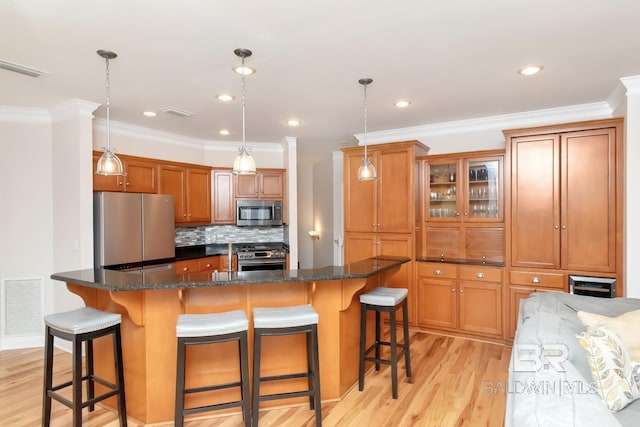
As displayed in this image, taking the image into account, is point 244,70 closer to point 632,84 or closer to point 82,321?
point 82,321

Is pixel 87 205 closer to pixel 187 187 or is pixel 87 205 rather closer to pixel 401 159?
pixel 187 187

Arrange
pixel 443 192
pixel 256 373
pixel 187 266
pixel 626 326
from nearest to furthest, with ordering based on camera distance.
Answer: pixel 626 326
pixel 256 373
pixel 443 192
pixel 187 266

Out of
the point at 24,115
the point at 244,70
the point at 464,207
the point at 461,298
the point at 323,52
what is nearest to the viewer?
the point at 323,52

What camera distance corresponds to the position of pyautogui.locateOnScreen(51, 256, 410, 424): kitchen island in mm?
2529

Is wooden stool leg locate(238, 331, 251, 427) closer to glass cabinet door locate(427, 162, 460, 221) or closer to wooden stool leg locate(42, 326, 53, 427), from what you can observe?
wooden stool leg locate(42, 326, 53, 427)

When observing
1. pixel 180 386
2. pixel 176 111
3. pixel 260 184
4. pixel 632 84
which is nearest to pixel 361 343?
pixel 180 386

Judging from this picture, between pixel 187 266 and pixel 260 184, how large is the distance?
1.67 meters

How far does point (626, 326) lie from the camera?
6.20ft

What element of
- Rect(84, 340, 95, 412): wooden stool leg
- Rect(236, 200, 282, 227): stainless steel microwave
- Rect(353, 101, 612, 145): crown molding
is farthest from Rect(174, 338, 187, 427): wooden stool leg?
Rect(353, 101, 612, 145): crown molding

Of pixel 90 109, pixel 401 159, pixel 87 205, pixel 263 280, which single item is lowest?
pixel 263 280

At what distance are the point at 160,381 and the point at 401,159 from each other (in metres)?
3.50

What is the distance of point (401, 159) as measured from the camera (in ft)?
15.2

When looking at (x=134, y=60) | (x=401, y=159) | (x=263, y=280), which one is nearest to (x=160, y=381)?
(x=263, y=280)

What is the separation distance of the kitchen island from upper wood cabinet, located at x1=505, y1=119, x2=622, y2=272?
2131mm
